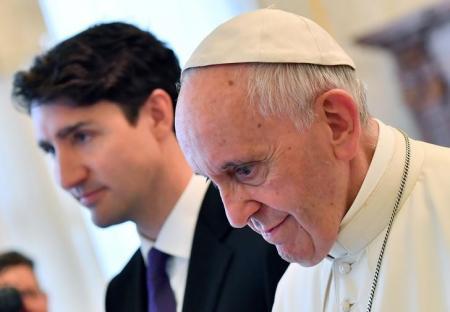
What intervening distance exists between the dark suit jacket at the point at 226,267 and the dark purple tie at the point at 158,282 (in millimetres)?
107

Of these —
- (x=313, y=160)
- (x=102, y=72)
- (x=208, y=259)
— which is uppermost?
(x=102, y=72)

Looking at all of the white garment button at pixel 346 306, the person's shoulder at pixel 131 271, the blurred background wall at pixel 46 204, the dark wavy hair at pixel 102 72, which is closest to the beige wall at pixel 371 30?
the dark wavy hair at pixel 102 72

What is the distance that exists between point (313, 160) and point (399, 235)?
0.68 feet

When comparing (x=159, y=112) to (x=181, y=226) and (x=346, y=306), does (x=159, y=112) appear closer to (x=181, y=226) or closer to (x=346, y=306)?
(x=181, y=226)

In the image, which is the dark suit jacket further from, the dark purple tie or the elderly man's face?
the elderly man's face

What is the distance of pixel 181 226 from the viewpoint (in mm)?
1836

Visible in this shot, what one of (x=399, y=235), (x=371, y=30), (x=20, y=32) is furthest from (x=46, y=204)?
(x=399, y=235)

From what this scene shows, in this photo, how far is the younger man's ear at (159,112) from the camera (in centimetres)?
190

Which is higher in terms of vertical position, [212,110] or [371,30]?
[371,30]

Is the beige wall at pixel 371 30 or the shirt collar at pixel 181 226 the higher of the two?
the beige wall at pixel 371 30

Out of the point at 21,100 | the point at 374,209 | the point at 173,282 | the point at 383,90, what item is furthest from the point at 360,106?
the point at 21,100

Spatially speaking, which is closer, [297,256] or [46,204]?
[297,256]

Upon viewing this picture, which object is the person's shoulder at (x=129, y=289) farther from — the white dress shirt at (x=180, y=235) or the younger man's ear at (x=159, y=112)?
the younger man's ear at (x=159, y=112)

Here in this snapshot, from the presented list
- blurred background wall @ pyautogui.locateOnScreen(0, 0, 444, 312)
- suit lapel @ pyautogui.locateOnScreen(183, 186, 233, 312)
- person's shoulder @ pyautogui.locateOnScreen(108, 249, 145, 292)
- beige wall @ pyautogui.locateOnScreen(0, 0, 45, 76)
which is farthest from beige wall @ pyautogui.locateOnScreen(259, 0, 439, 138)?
beige wall @ pyautogui.locateOnScreen(0, 0, 45, 76)
